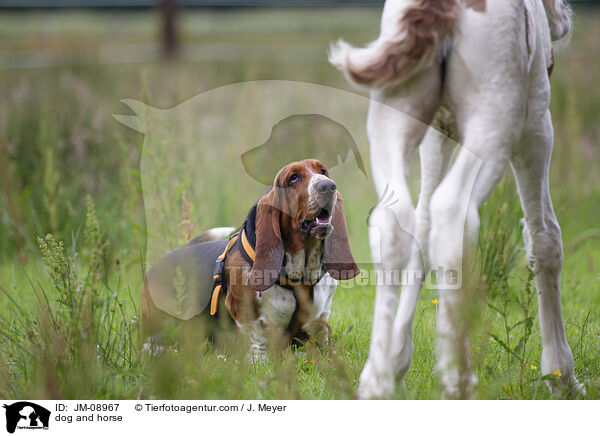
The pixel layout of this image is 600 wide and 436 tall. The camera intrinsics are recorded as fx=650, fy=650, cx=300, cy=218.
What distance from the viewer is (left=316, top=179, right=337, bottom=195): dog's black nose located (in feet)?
10.2

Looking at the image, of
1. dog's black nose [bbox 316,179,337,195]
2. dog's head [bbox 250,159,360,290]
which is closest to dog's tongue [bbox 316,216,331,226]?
dog's head [bbox 250,159,360,290]

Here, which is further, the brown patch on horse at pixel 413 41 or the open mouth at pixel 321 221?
the open mouth at pixel 321 221

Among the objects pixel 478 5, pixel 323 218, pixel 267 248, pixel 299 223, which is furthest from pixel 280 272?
pixel 478 5

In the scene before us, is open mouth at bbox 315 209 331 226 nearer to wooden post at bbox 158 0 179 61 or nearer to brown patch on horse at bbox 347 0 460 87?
brown patch on horse at bbox 347 0 460 87

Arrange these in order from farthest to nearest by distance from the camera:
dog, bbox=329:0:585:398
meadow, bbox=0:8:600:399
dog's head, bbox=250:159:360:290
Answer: dog's head, bbox=250:159:360:290 < meadow, bbox=0:8:600:399 < dog, bbox=329:0:585:398

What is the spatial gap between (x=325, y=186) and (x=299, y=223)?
33cm

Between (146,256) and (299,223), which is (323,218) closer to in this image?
(299,223)

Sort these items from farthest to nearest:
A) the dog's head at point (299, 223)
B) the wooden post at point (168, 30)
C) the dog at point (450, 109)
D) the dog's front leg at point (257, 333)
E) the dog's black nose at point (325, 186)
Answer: the wooden post at point (168, 30), the dog's front leg at point (257, 333), the dog's head at point (299, 223), the dog's black nose at point (325, 186), the dog at point (450, 109)

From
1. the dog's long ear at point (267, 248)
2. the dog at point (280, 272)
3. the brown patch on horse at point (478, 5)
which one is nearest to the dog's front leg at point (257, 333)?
the dog at point (280, 272)

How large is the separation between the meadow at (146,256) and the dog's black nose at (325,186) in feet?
0.79

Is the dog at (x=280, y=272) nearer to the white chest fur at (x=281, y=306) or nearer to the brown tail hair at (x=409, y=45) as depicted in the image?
the white chest fur at (x=281, y=306)
